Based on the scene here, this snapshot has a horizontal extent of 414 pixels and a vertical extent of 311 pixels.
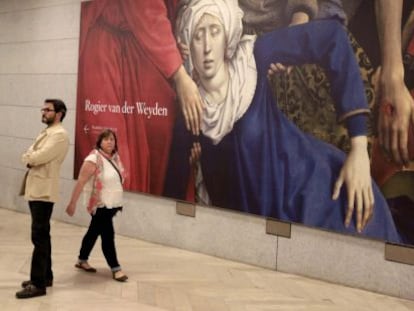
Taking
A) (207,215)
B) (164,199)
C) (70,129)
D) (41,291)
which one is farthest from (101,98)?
(41,291)

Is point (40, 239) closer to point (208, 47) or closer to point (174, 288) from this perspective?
point (174, 288)

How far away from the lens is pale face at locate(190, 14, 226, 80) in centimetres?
655

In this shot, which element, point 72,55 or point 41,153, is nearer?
point 41,153

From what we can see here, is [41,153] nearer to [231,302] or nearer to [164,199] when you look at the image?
[231,302]

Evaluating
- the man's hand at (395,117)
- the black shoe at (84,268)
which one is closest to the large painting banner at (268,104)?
the man's hand at (395,117)

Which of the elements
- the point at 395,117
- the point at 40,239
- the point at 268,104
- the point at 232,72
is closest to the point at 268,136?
the point at 268,104

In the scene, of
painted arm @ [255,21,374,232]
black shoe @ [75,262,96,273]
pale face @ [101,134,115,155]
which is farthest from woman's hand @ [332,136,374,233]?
black shoe @ [75,262,96,273]

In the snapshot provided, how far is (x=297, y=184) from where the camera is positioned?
19.3ft

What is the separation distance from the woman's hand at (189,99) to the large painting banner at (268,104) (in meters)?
0.02

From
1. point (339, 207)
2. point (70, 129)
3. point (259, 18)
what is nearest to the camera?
point (339, 207)

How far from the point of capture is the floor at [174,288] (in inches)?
190

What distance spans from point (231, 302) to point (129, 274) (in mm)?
1284

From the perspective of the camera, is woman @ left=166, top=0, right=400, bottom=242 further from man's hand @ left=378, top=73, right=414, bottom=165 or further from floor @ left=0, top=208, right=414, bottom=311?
floor @ left=0, top=208, right=414, bottom=311

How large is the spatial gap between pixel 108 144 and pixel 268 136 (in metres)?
1.71
